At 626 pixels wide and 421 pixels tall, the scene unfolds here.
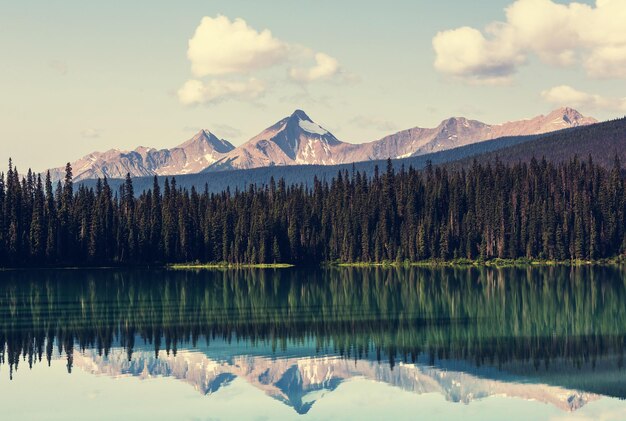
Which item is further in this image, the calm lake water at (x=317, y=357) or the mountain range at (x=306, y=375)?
the mountain range at (x=306, y=375)

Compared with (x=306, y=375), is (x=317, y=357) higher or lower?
higher

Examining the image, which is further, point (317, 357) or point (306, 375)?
point (317, 357)

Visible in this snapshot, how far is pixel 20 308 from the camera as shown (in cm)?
9262

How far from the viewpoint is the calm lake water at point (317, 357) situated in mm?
45625

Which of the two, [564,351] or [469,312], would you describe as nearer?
[564,351]

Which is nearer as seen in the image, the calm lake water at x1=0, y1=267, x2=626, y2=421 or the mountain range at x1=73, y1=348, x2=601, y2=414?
the calm lake water at x1=0, y1=267, x2=626, y2=421

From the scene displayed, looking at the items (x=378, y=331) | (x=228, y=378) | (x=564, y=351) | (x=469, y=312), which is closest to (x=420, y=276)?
(x=469, y=312)

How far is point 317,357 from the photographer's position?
59.2 m

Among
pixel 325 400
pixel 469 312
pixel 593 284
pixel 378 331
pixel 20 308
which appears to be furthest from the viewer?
pixel 593 284

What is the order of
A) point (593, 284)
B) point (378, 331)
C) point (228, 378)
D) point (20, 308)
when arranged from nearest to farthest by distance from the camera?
1. point (228, 378)
2. point (378, 331)
3. point (20, 308)
4. point (593, 284)

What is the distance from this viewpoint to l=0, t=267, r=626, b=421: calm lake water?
4562 centimetres

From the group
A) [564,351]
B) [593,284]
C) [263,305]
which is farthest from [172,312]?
[593,284]

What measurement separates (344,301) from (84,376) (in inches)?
1860

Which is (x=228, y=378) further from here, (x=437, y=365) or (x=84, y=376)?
(x=437, y=365)
